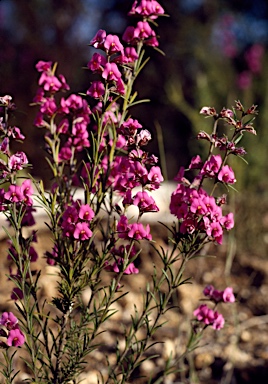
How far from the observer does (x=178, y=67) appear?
10.1 m

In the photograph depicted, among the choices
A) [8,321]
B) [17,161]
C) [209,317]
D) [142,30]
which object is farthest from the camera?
[209,317]

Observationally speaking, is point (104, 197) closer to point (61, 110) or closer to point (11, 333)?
point (61, 110)

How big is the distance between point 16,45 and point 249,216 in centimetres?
460

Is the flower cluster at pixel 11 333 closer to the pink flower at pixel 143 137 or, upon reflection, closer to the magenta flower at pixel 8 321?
the magenta flower at pixel 8 321

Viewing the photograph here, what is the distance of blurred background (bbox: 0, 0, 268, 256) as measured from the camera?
5262 millimetres

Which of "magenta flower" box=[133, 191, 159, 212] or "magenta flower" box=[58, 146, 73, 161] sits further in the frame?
"magenta flower" box=[58, 146, 73, 161]

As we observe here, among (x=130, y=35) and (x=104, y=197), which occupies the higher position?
(x=130, y=35)

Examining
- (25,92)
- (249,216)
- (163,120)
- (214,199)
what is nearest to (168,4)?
(163,120)

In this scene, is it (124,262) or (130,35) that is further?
(130,35)

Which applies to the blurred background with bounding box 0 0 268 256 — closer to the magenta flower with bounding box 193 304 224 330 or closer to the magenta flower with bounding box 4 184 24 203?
the magenta flower with bounding box 193 304 224 330

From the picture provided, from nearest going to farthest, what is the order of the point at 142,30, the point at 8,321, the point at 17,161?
the point at 17,161
the point at 8,321
the point at 142,30

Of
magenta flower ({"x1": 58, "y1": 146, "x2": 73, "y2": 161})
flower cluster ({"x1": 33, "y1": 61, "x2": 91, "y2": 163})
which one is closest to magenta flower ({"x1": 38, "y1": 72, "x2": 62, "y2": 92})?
flower cluster ({"x1": 33, "y1": 61, "x2": 91, "y2": 163})

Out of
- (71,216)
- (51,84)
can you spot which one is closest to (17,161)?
(71,216)

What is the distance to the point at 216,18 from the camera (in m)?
10.6
